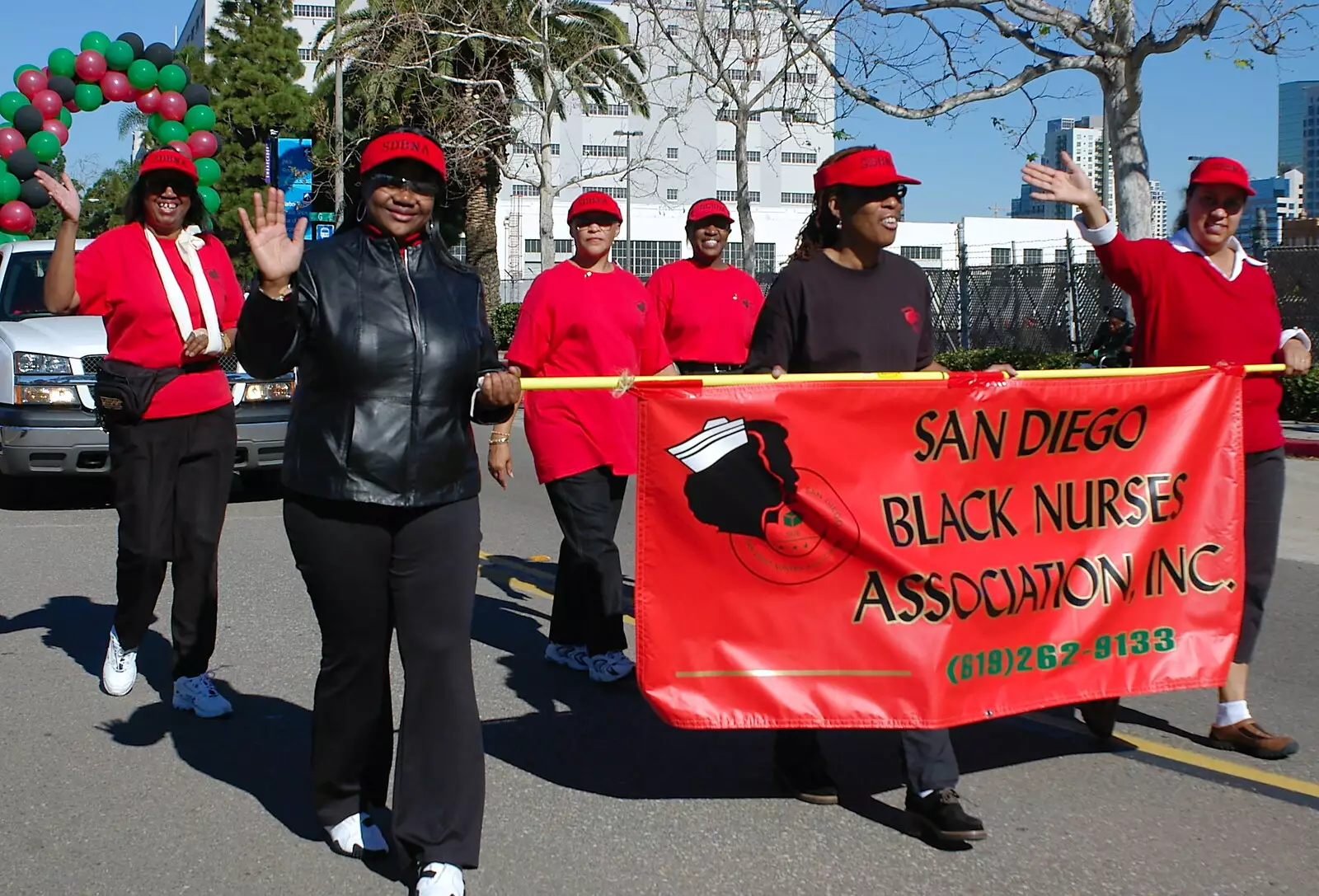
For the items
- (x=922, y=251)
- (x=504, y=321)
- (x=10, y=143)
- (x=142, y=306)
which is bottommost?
(x=142, y=306)

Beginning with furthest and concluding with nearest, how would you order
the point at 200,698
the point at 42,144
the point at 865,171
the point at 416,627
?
the point at 42,144 < the point at 200,698 < the point at 865,171 < the point at 416,627

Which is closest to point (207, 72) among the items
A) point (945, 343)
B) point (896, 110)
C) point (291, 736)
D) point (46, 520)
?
point (945, 343)

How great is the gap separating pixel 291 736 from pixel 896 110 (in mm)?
14529

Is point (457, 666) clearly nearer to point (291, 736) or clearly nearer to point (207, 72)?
point (291, 736)

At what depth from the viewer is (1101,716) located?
523cm

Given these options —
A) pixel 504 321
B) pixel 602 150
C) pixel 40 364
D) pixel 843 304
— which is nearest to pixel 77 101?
pixel 40 364

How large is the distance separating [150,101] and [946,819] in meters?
14.7

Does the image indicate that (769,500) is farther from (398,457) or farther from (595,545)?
(595,545)

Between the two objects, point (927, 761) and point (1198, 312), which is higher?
point (1198, 312)

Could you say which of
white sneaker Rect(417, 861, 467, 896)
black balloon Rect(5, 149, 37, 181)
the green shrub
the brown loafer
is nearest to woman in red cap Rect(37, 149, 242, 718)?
white sneaker Rect(417, 861, 467, 896)

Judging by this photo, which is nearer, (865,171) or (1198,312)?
(865,171)

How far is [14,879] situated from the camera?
4.13 metres

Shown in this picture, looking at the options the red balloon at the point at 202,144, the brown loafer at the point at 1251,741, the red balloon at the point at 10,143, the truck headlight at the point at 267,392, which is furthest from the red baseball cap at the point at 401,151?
the red balloon at the point at 10,143

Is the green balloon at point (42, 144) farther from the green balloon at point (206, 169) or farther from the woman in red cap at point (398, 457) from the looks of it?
the woman in red cap at point (398, 457)
